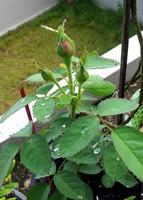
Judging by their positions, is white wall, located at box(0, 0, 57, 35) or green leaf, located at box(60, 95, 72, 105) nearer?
green leaf, located at box(60, 95, 72, 105)

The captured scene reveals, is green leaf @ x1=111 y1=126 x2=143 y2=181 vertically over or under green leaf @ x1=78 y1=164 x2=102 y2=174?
over

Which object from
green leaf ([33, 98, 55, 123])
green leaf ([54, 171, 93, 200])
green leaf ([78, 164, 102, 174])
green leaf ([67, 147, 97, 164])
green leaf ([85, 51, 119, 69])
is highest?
green leaf ([85, 51, 119, 69])

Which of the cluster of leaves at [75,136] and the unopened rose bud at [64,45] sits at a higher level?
the unopened rose bud at [64,45]

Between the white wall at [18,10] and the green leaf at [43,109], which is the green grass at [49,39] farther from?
the green leaf at [43,109]

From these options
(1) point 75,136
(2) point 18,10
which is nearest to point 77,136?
(1) point 75,136

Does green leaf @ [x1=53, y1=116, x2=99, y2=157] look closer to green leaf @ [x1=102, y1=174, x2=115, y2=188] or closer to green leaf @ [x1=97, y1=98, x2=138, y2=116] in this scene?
green leaf @ [x1=97, y1=98, x2=138, y2=116]

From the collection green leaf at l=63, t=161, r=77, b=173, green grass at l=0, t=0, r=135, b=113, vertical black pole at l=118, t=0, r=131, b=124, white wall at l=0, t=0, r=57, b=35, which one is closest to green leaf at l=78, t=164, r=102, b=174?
green leaf at l=63, t=161, r=77, b=173

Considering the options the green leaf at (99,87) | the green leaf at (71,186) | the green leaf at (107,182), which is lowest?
the green leaf at (107,182)

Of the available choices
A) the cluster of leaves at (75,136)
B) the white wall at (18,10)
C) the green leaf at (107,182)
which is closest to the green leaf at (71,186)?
the cluster of leaves at (75,136)
